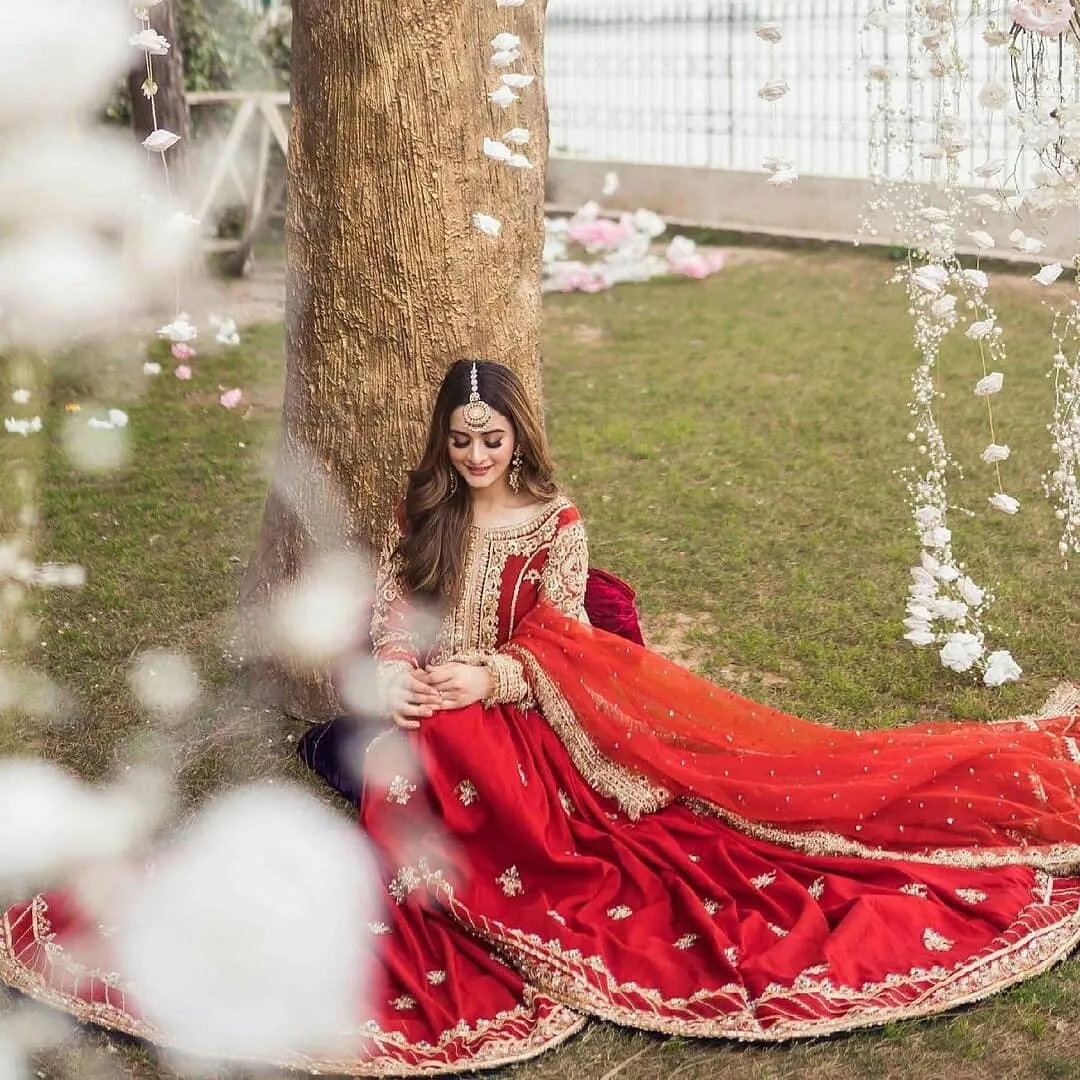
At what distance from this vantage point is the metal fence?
371 inches

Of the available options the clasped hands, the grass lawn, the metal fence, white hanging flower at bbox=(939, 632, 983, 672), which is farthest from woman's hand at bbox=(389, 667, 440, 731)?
the metal fence

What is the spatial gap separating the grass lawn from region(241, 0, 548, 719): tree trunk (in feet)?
2.32

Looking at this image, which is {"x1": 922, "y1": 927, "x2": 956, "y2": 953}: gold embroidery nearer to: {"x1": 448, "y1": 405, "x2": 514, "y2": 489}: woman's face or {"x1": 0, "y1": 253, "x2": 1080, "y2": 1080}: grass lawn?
{"x1": 0, "y1": 253, "x2": 1080, "y2": 1080}: grass lawn

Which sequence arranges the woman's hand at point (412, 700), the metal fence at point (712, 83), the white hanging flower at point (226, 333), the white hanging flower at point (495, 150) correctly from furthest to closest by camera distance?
the metal fence at point (712, 83) → the white hanging flower at point (226, 333) → the white hanging flower at point (495, 150) → the woman's hand at point (412, 700)

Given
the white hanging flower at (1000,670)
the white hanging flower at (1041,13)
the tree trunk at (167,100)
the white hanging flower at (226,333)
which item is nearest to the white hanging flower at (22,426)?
the white hanging flower at (226,333)

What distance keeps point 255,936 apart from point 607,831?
0.72 meters

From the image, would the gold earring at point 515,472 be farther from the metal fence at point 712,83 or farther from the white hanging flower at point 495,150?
the metal fence at point 712,83

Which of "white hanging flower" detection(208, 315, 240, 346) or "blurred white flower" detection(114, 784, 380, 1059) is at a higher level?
"white hanging flower" detection(208, 315, 240, 346)

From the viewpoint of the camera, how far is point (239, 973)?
9.04ft

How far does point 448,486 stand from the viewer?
10.5 feet

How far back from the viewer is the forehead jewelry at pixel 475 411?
309 cm

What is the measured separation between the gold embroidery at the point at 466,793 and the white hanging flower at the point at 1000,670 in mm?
1529

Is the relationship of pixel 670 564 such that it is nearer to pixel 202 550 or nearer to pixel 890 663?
pixel 890 663

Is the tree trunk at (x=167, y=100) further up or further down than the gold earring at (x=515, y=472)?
further up
